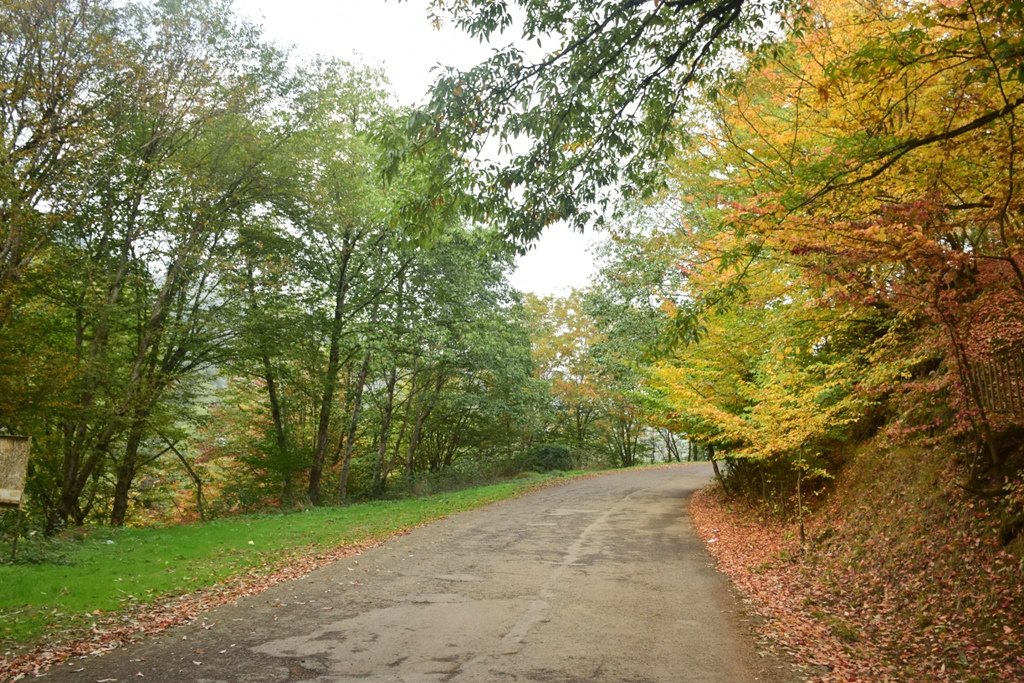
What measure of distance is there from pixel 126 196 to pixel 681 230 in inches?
589

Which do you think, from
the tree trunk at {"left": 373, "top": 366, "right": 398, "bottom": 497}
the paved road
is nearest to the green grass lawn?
the paved road

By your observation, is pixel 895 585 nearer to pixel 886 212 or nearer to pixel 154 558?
pixel 886 212

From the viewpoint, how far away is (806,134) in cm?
706

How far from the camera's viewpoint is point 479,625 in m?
6.76

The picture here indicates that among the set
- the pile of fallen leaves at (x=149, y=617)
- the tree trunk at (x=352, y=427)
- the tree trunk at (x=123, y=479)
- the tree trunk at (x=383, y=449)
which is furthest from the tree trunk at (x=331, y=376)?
the pile of fallen leaves at (x=149, y=617)

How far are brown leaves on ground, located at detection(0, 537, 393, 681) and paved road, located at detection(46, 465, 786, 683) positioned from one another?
0.80 feet

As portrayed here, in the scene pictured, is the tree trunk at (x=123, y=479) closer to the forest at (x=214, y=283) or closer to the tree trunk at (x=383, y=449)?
the forest at (x=214, y=283)

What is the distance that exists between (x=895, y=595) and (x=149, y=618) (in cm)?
820

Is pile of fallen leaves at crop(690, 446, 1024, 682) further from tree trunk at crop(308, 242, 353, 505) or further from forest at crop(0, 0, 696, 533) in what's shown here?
tree trunk at crop(308, 242, 353, 505)

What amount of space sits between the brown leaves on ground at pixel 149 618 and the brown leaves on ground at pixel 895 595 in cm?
630

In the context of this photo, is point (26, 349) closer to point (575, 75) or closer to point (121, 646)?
point (121, 646)

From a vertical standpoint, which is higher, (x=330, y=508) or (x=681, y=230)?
(x=681, y=230)

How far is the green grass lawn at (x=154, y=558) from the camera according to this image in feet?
23.7

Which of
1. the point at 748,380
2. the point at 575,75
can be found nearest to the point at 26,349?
the point at 575,75
